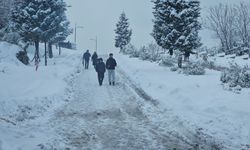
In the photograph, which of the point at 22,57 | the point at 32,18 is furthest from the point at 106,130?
the point at 32,18

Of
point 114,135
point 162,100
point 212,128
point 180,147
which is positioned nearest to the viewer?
point 180,147

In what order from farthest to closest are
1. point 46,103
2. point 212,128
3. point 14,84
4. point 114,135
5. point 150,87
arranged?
point 150,87 < point 14,84 < point 46,103 < point 212,128 < point 114,135

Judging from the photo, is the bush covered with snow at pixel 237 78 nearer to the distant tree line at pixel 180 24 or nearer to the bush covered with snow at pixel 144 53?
the distant tree line at pixel 180 24

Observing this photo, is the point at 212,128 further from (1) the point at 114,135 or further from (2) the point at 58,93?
(2) the point at 58,93

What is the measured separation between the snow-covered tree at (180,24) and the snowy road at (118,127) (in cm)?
1242

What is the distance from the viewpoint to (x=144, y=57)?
43.5 meters

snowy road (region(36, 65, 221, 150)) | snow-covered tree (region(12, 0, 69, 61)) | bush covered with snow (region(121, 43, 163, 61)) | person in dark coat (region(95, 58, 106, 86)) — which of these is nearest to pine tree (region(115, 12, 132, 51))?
bush covered with snow (region(121, 43, 163, 61))

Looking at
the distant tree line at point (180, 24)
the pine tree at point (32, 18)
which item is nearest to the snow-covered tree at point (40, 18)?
the pine tree at point (32, 18)

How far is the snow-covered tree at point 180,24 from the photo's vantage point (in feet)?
89.9

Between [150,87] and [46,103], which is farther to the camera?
[150,87]

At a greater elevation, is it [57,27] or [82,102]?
[57,27]

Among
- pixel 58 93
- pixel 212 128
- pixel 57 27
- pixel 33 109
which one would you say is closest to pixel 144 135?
pixel 212 128

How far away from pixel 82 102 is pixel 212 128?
657cm

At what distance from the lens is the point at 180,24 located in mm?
27750
